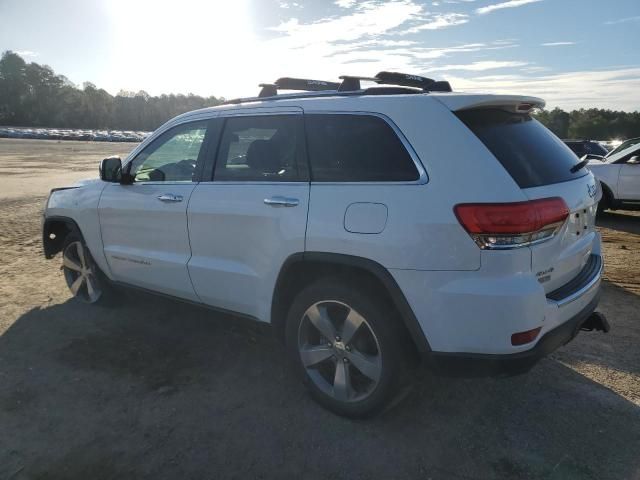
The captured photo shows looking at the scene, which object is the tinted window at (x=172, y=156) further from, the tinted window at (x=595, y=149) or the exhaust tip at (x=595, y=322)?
the tinted window at (x=595, y=149)

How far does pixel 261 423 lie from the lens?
3049 mm

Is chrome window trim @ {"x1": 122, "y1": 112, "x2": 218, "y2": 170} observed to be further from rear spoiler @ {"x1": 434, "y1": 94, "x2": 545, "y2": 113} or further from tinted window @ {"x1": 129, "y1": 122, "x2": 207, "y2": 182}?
rear spoiler @ {"x1": 434, "y1": 94, "x2": 545, "y2": 113}

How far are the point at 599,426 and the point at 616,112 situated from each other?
Answer: 5217cm

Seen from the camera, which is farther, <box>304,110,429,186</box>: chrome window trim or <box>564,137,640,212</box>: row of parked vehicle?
<box>564,137,640,212</box>: row of parked vehicle

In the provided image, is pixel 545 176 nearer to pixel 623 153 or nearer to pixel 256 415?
pixel 256 415

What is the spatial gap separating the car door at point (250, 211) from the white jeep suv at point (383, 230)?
1 cm

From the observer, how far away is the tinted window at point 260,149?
3256mm

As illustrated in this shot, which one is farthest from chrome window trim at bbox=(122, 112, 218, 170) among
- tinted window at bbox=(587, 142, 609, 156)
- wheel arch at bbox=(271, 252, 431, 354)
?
tinted window at bbox=(587, 142, 609, 156)

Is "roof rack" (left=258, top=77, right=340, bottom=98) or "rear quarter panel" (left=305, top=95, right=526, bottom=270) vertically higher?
"roof rack" (left=258, top=77, right=340, bottom=98)

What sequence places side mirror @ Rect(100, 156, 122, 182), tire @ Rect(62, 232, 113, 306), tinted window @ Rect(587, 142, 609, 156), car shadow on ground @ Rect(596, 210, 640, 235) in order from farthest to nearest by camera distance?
1. tinted window @ Rect(587, 142, 609, 156)
2. car shadow on ground @ Rect(596, 210, 640, 235)
3. tire @ Rect(62, 232, 113, 306)
4. side mirror @ Rect(100, 156, 122, 182)

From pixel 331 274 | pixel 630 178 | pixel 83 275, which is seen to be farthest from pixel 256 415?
pixel 630 178

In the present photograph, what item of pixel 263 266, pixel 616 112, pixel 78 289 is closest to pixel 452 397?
pixel 263 266

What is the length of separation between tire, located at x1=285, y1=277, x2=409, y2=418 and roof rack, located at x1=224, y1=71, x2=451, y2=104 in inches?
46.7

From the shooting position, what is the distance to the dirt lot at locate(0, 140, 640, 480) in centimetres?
267
